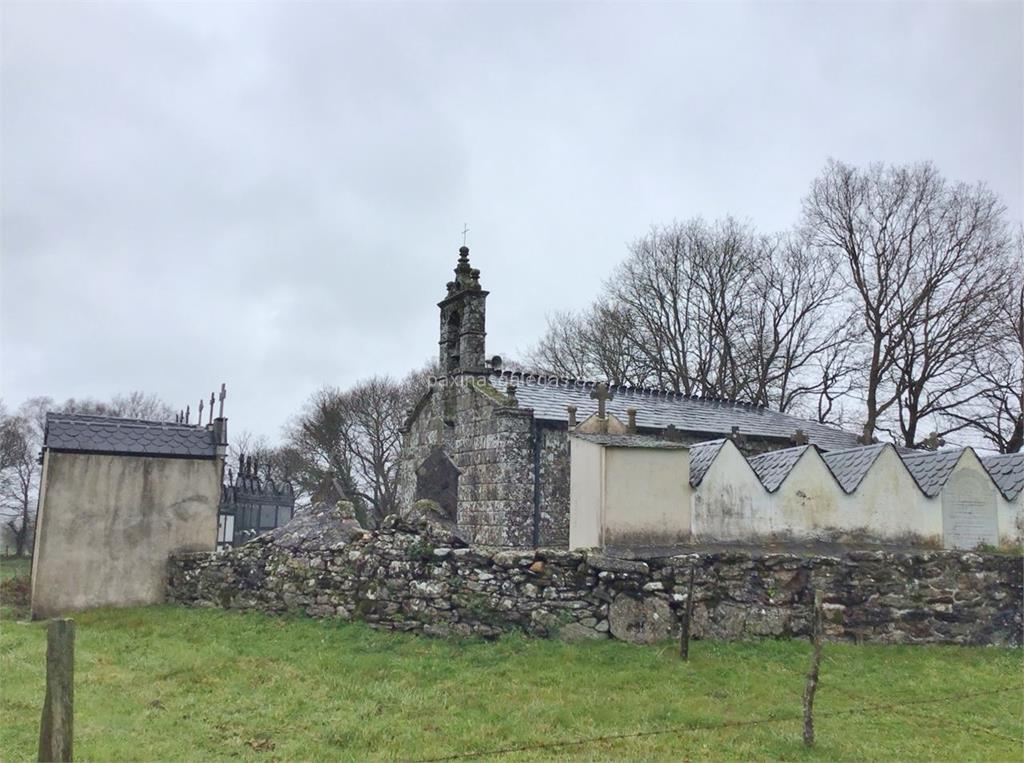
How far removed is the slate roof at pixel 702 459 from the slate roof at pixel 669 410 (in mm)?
4346

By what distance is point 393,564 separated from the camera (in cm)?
917

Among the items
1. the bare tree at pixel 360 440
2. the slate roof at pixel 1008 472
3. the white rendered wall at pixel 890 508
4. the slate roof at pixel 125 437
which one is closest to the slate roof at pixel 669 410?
the slate roof at pixel 1008 472

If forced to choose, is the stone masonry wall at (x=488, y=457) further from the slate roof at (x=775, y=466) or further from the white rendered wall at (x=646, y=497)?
the white rendered wall at (x=646, y=497)

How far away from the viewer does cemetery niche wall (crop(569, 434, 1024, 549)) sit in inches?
351

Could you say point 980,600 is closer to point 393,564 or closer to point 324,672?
point 393,564

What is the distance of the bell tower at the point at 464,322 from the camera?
15.4m

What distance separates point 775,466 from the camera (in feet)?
33.8

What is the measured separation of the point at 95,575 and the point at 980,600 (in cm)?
1217

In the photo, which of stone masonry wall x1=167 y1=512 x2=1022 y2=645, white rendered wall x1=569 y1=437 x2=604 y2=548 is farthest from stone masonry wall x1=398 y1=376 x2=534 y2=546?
stone masonry wall x1=167 y1=512 x2=1022 y2=645

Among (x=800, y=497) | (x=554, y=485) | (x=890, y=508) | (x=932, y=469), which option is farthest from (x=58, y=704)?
(x=932, y=469)

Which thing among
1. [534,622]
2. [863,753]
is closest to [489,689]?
[534,622]

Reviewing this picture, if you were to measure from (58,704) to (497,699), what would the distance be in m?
3.56

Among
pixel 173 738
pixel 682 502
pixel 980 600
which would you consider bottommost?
pixel 173 738

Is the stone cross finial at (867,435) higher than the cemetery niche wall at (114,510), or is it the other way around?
the stone cross finial at (867,435)
